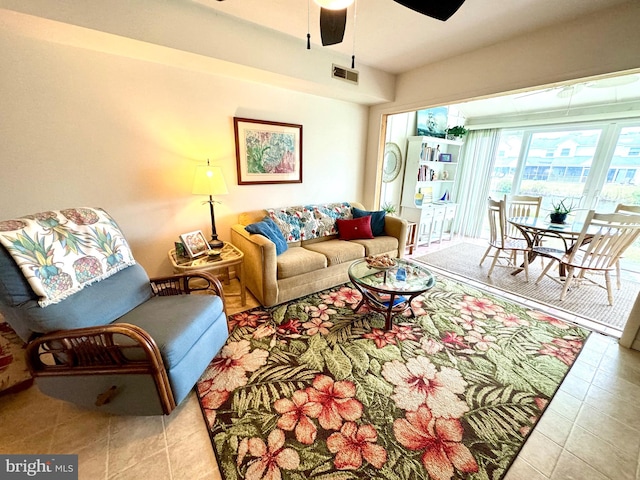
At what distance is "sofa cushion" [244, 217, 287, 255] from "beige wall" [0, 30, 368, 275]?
0.50m

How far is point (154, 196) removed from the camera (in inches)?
96.0

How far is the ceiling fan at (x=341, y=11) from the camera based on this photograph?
1.18 metres

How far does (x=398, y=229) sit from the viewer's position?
131 inches

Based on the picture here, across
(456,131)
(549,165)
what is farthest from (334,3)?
(549,165)

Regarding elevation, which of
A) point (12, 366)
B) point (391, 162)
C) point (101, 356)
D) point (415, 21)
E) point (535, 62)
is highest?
point (415, 21)

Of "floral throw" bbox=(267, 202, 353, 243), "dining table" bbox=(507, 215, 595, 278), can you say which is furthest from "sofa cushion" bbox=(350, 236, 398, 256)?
"dining table" bbox=(507, 215, 595, 278)

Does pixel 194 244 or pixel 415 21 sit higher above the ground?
pixel 415 21

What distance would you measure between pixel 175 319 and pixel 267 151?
215cm

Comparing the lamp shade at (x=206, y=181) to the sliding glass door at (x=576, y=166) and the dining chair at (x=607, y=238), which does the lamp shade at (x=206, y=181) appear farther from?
the sliding glass door at (x=576, y=166)

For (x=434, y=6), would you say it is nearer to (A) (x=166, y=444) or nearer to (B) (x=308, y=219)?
(B) (x=308, y=219)

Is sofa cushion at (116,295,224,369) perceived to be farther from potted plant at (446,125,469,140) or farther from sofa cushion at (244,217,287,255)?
potted plant at (446,125,469,140)

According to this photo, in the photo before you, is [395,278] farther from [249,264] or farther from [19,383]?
[19,383]

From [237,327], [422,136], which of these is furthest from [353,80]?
[237,327]

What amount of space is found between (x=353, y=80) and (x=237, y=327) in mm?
3029
